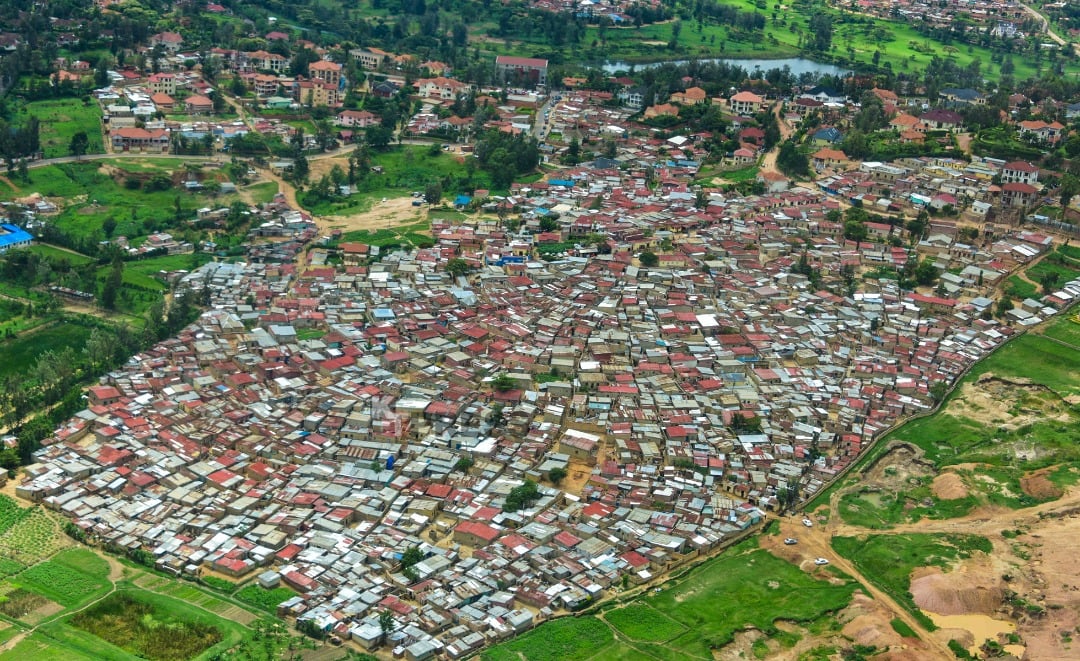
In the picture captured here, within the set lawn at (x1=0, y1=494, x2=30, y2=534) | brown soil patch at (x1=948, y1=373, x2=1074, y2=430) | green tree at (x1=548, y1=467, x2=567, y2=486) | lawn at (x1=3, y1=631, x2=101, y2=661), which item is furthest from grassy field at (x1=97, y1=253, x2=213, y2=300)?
brown soil patch at (x1=948, y1=373, x2=1074, y2=430)

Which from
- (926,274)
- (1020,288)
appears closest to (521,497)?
(926,274)

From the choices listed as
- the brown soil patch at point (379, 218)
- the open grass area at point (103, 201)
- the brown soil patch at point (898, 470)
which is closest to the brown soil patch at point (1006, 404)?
the brown soil patch at point (898, 470)

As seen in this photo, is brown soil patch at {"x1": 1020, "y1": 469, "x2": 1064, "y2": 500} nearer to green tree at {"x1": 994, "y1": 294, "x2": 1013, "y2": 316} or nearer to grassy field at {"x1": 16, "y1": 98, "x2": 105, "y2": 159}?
green tree at {"x1": 994, "y1": 294, "x2": 1013, "y2": 316}

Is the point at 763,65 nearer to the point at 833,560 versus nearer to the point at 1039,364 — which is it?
the point at 1039,364

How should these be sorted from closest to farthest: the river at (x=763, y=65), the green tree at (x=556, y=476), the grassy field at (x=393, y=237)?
1. the green tree at (x=556, y=476)
2. the grassy field at (x=393, y=237)
3. the river at (x=763, y=65)

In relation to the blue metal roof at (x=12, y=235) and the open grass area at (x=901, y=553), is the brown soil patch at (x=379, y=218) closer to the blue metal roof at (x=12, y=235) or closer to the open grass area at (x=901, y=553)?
the blue metal roof at (x=12, y=235)
